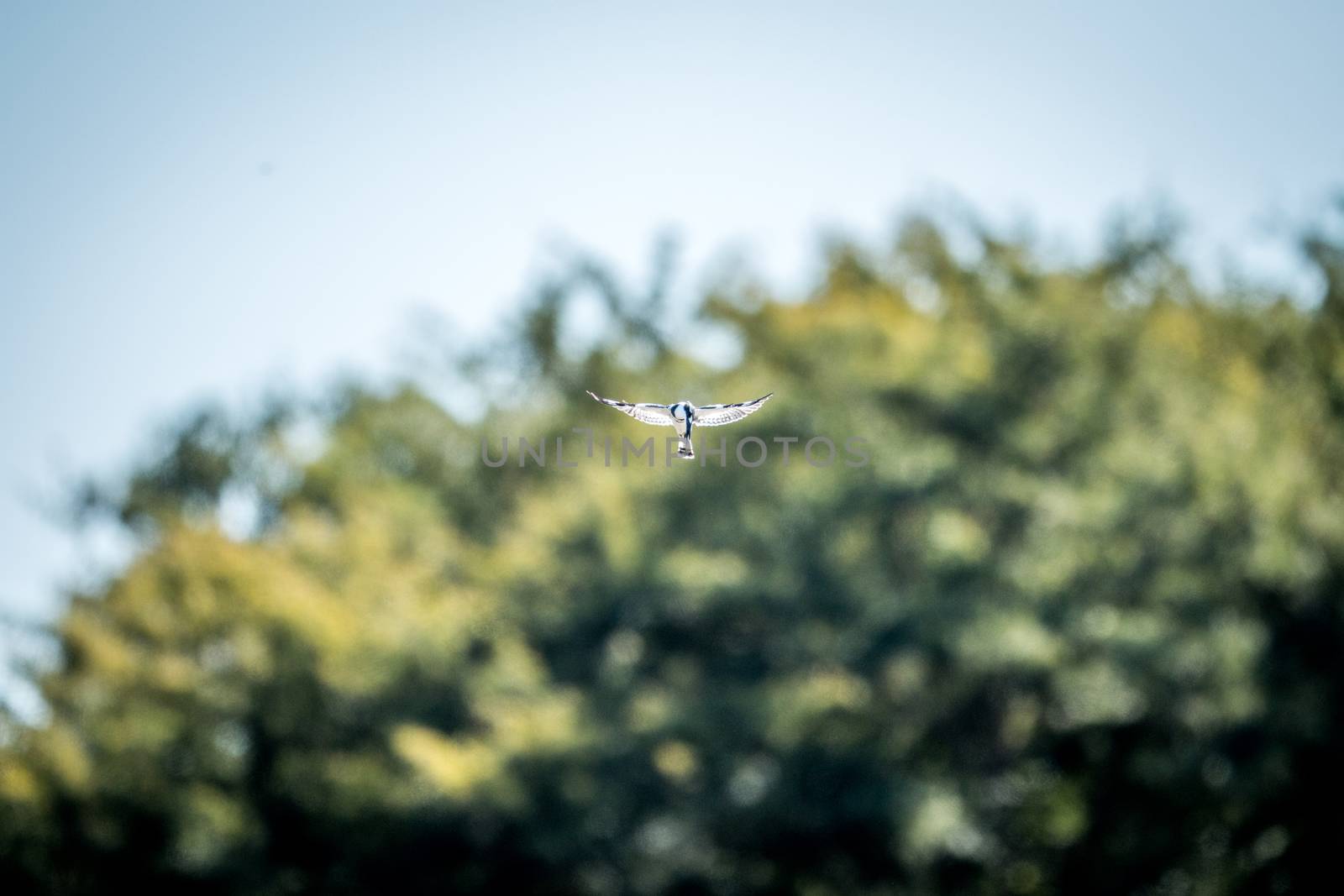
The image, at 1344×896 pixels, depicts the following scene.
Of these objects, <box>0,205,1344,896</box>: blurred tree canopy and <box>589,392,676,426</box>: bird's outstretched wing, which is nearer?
<box>589,392,676,426</box>: bird's outstretched wing

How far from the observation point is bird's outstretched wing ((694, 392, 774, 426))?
125 inches

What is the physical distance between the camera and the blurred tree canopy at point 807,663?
40.7 ft

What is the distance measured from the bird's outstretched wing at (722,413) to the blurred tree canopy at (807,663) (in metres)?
9.16

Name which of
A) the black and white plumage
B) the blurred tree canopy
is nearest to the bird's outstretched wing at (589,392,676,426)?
the black and white plumage

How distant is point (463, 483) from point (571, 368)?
268cm

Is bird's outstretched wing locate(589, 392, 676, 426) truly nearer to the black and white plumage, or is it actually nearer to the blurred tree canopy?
the black and white plumage

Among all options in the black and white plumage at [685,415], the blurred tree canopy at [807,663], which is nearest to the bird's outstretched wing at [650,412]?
the black and white plumage at [685,415]

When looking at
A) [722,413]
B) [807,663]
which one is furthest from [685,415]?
[807,663]

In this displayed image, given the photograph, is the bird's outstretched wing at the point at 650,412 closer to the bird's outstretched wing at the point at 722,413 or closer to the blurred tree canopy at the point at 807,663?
the bird's outstretched wing at the point at 722,413

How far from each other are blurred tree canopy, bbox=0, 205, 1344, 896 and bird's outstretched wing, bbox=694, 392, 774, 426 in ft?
30.1

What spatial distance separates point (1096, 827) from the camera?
46.4 ft

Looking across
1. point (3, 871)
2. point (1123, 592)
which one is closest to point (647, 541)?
point (1123, 592)

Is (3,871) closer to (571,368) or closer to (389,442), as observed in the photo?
(389,442)

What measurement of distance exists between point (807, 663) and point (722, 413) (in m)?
9.97
